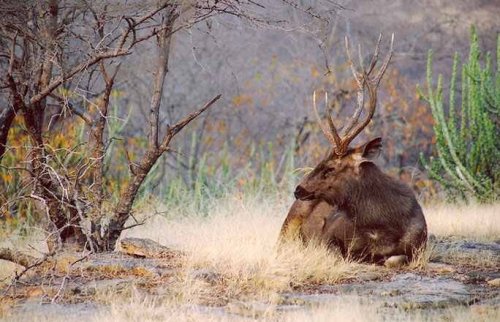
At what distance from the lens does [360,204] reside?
283 inches

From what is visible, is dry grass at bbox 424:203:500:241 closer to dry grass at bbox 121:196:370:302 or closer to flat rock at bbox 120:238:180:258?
dry grass at bbox 121:196:370:302

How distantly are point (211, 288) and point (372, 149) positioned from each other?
76.7 inches

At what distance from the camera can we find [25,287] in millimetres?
6066

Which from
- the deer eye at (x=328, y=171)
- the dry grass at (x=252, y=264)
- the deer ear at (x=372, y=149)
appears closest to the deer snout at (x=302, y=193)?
the deer eye at (x=328, y=171)

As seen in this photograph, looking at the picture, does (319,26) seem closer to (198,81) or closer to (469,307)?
(469,307)

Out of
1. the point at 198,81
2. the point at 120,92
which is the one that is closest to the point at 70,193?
the point at 120,92

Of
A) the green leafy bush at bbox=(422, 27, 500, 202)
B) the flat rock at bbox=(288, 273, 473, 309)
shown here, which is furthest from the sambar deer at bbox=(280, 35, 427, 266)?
the green leafy bush at bbox=(422, 27, 500, 202)

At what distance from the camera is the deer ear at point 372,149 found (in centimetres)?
710

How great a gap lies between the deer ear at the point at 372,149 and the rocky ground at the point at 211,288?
922 mm

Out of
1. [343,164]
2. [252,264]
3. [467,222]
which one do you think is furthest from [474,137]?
[252,264]

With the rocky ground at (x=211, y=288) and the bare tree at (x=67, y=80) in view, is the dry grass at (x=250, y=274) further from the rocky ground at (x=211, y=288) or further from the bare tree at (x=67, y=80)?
the bare tree at (x=67, y=80)

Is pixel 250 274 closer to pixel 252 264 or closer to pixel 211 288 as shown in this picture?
pixel 252 264

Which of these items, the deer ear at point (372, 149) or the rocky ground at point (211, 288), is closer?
the rocky ground at point (211, 288)

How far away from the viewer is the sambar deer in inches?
281
